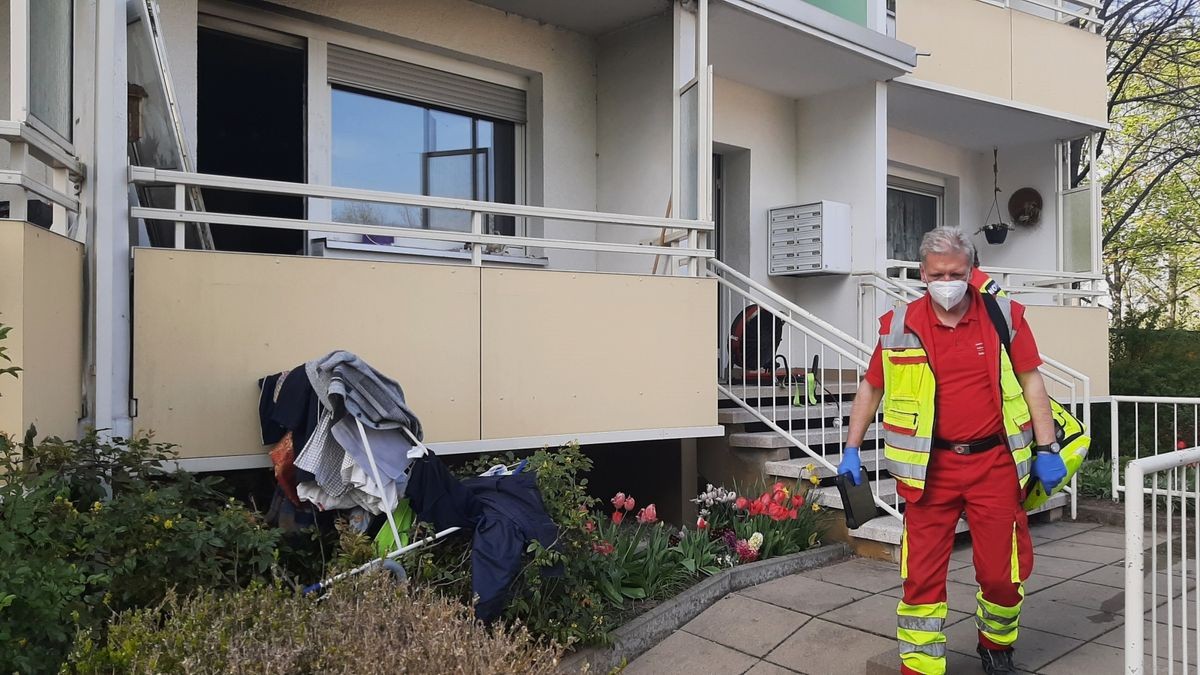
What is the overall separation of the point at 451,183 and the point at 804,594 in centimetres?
406

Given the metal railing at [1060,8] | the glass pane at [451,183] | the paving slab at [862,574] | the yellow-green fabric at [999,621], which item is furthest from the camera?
the metal railing at [1060,8]

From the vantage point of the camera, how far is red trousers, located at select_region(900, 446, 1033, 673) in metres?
3.27

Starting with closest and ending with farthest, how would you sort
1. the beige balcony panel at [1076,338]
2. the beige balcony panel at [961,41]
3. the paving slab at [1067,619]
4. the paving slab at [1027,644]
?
the paving slab at [1027,644] < the paving slab at [1067,619] < the beige balcony panel at [961,41] < the beige balcony panel at [1076,338]

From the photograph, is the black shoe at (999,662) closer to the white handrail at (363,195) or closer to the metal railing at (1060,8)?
the white handrail at (363,195)

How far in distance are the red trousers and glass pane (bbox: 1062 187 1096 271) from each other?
25.0 ft

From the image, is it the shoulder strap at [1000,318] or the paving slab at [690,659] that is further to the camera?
the paving slab at [690,659]

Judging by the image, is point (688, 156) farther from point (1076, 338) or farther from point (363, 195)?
point (1076, 338)

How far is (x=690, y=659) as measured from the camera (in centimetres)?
394

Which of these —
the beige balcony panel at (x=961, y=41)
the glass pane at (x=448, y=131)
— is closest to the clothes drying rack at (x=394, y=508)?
the glass pane at (x=448, y=131)

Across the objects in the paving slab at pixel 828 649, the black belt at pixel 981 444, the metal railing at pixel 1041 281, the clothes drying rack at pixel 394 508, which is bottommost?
the paving slab at pixel 828 649

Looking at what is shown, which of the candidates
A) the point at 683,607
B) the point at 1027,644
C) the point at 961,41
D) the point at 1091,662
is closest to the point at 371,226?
the point at 683,607

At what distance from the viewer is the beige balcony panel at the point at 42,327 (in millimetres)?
3115

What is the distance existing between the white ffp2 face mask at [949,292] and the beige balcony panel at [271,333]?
2.56 meters

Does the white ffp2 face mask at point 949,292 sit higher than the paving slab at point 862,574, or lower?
higher
